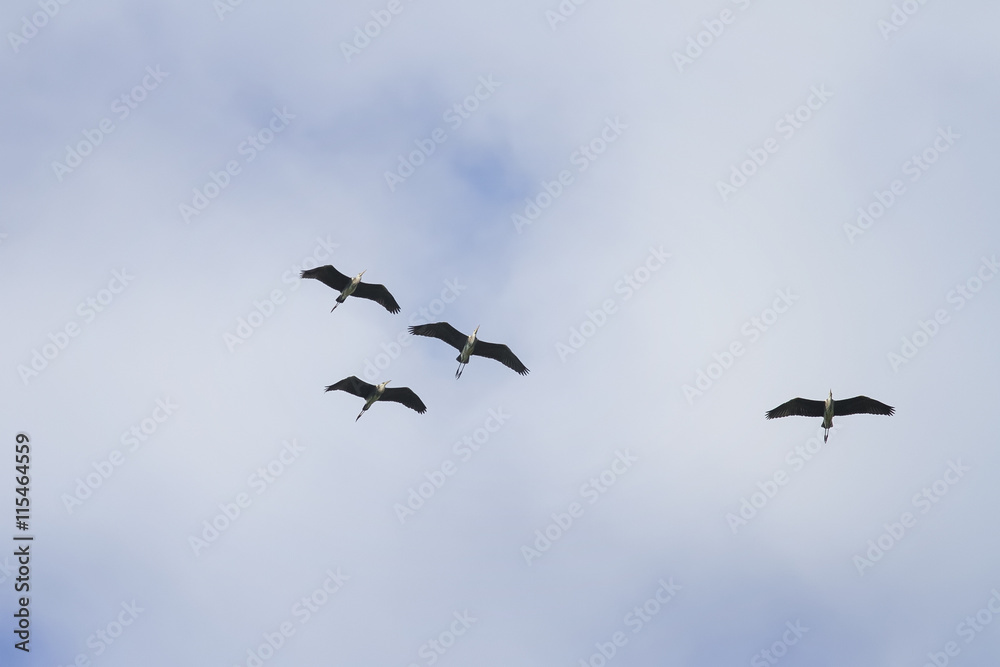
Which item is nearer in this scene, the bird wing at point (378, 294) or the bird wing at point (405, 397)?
the bird wing at point (378, 294)

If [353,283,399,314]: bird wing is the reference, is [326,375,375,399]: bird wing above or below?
below

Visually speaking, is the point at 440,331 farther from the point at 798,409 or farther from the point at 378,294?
the point at 798,409

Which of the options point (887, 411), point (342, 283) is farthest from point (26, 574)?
point (887, 411)

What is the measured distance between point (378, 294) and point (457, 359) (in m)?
4.65

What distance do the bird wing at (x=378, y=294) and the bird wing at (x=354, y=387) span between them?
3.55 meters

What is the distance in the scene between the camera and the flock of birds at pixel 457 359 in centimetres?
4022

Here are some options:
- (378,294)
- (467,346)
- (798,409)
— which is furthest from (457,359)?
(798,409)

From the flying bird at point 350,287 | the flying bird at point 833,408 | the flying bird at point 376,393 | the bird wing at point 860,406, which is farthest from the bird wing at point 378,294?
the bird wing at point 860,406

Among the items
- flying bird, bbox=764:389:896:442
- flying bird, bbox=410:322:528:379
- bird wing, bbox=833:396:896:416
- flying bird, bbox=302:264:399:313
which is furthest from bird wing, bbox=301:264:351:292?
bird wing, bbox=833:396:896:416

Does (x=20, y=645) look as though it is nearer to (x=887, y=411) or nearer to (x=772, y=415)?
(x=772, y=415)

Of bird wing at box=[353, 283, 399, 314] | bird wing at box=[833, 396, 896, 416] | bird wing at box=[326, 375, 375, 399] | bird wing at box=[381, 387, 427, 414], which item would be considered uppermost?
bird wing at box=[833, 396, 896, 416]

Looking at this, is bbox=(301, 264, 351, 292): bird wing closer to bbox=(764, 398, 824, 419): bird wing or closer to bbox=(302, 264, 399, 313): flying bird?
bbox=(302, 264, 399, 313): flying bird

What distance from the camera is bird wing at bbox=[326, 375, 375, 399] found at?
134 feet

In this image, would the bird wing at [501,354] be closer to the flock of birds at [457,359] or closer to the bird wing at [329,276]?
the flock of birds at [457,359]
